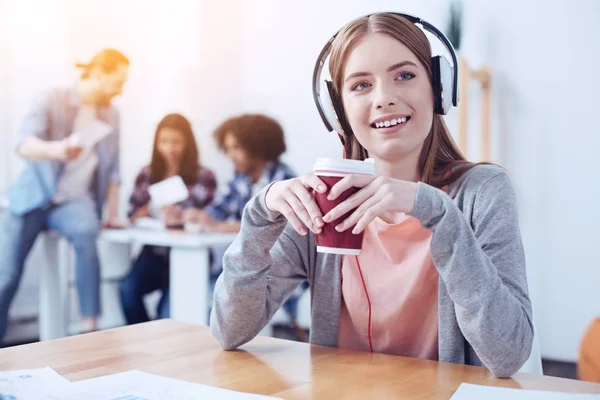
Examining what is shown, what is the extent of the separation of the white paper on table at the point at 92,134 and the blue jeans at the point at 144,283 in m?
0.64

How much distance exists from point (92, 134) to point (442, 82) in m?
2.55

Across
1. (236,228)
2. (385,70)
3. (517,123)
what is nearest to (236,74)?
(236,228)

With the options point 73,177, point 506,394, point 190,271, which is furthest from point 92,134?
point 506,394

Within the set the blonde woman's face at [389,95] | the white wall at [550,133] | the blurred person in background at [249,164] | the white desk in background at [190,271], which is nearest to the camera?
the blonde woman's face at [389,95]

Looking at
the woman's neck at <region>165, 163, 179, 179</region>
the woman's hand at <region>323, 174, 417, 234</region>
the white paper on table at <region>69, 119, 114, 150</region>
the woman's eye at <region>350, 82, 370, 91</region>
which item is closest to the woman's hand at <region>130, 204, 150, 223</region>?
the woman's neck at <region>165, 163, 179, 179</region>

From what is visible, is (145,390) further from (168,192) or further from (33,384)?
(168,192)

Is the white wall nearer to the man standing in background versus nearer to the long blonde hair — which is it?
the man standing in background

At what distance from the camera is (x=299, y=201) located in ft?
2.60

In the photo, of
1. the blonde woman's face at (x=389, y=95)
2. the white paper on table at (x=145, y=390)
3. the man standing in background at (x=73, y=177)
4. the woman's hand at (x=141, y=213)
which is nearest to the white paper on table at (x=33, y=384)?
the white paper on table at (x=145, y=390)

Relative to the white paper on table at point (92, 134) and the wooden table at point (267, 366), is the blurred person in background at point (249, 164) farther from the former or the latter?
the wooden table at point (267, 366)

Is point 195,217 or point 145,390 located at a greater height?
point 145,390

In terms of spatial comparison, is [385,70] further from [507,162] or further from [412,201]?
[507,162]

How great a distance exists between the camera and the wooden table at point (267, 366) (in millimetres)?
685

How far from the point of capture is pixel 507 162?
297cm
